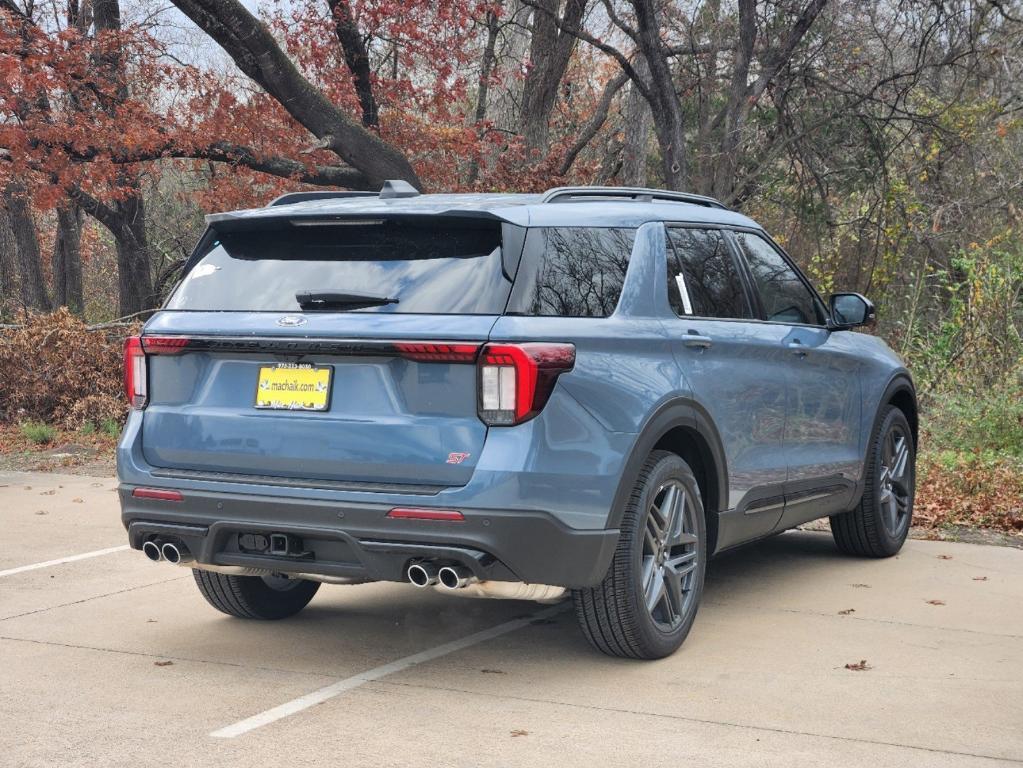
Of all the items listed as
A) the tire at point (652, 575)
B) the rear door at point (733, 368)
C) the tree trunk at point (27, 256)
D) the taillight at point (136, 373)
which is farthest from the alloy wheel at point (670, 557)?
the tree trunk at point (27, 256)

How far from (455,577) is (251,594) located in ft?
5.76

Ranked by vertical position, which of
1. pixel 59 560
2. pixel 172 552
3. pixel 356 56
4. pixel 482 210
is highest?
pixel 356 56

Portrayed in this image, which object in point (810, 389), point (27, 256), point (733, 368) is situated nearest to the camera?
point (733, 368)

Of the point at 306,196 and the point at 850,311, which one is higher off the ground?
the point at 306,196

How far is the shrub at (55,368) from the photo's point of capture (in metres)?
15.6

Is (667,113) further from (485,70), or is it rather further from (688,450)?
(688,450)

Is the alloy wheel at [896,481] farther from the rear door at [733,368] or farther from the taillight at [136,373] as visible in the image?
the taillight at [136,373]

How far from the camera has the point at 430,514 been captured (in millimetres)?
4848

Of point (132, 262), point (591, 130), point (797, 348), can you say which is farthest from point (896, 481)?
point (132, 262)

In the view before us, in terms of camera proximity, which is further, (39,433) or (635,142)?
(635,142)

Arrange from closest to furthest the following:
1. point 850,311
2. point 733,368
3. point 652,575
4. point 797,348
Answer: point 652,575 → point 733,368 → point 797,348 → point 850,311

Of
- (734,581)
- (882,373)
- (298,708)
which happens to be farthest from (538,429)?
(882,373)

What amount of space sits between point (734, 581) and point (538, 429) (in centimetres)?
291

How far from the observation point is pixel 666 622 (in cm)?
567
